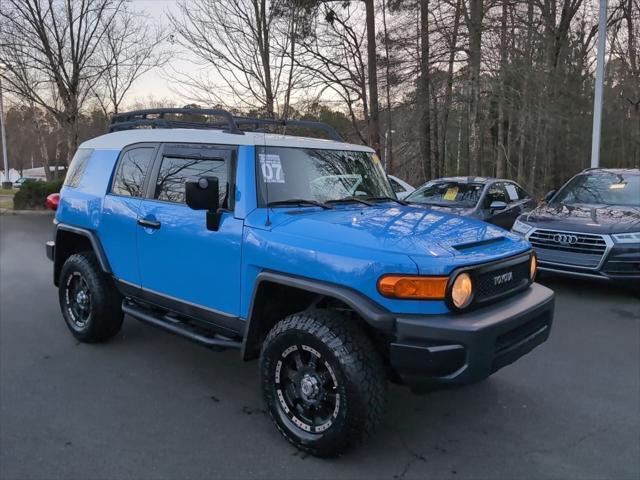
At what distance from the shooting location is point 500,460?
10.0ft

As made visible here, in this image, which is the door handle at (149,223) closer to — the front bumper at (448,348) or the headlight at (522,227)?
the front bumper at (448,348)

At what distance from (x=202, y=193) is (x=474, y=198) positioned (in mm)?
6547

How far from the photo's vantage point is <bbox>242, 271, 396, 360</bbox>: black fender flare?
2.78 metres

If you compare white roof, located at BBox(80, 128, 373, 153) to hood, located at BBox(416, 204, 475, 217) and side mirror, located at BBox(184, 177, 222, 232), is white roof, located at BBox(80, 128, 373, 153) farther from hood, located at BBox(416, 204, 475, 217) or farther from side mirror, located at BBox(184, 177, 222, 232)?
hood, located at BBox(416, 204, 475, 217)

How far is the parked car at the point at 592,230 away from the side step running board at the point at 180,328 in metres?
4.82

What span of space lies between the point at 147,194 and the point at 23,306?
324 centimetres

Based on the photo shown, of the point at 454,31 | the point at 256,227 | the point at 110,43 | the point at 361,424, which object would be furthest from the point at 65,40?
the point at 361,424

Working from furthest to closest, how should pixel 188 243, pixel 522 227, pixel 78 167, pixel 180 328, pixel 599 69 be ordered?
pixel 599 69
pixel 522 227
pixel 78 167
pixel 180 328
pixel 188 243

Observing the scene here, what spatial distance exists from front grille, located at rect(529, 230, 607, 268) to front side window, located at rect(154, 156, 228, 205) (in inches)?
189

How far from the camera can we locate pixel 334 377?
292 cm

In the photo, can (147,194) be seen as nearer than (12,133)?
Yes

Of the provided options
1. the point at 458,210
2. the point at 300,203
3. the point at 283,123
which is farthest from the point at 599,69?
the point at 300,203

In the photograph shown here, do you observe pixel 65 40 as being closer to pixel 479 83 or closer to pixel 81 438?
pixel 479 83

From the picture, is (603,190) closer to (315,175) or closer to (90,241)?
(315,175)
